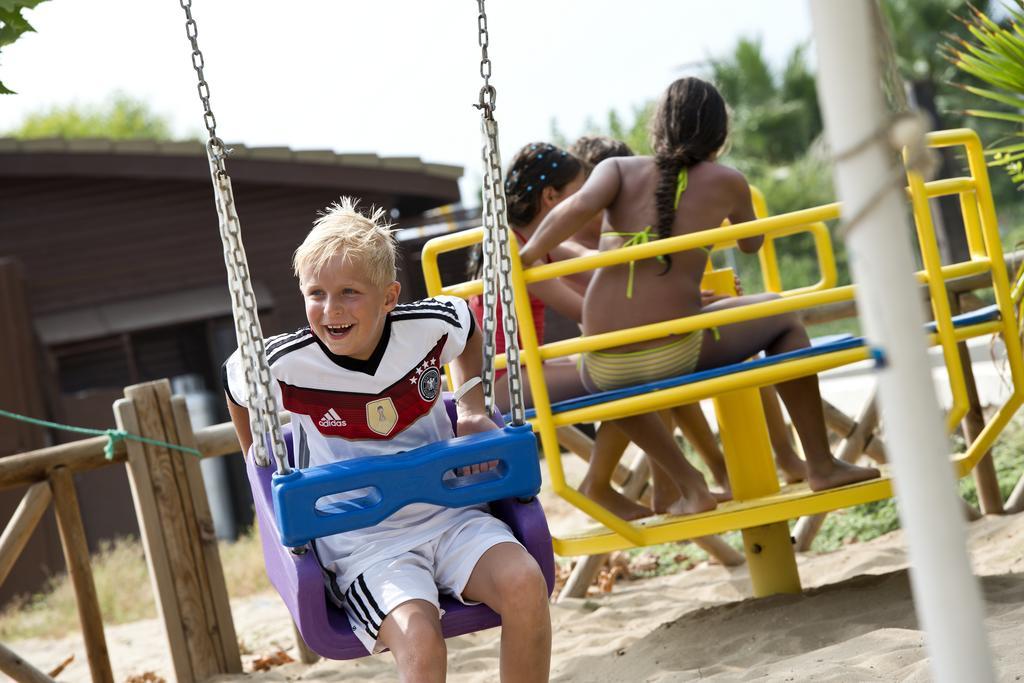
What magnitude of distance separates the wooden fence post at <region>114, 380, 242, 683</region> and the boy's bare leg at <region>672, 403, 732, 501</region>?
1.81 meters

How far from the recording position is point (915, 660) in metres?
3.03

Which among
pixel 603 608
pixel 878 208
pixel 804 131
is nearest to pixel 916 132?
pixel 878 208

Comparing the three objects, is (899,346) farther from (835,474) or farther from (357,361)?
(835,474)

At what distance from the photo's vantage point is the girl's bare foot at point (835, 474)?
365 cm

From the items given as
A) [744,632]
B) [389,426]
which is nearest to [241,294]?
[389,426]

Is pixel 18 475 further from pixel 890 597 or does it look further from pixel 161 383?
pixel 890 597

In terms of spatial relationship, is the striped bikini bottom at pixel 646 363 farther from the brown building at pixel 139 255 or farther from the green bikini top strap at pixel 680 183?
the brown building at pixel 139 255

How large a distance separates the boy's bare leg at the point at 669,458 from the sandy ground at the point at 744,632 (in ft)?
1.57

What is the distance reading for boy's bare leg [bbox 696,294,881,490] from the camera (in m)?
3.72

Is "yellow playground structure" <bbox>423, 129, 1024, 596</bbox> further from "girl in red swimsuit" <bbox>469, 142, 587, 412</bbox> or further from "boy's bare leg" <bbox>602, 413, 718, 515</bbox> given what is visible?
"girl in red swimsuit" <bbox>469, 142, 587, 412</bbox>

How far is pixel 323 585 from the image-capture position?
252cm

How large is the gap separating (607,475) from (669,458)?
0.29 meters

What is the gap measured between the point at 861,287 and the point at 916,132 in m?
0.20

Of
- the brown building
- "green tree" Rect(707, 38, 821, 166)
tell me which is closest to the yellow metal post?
the brown building
